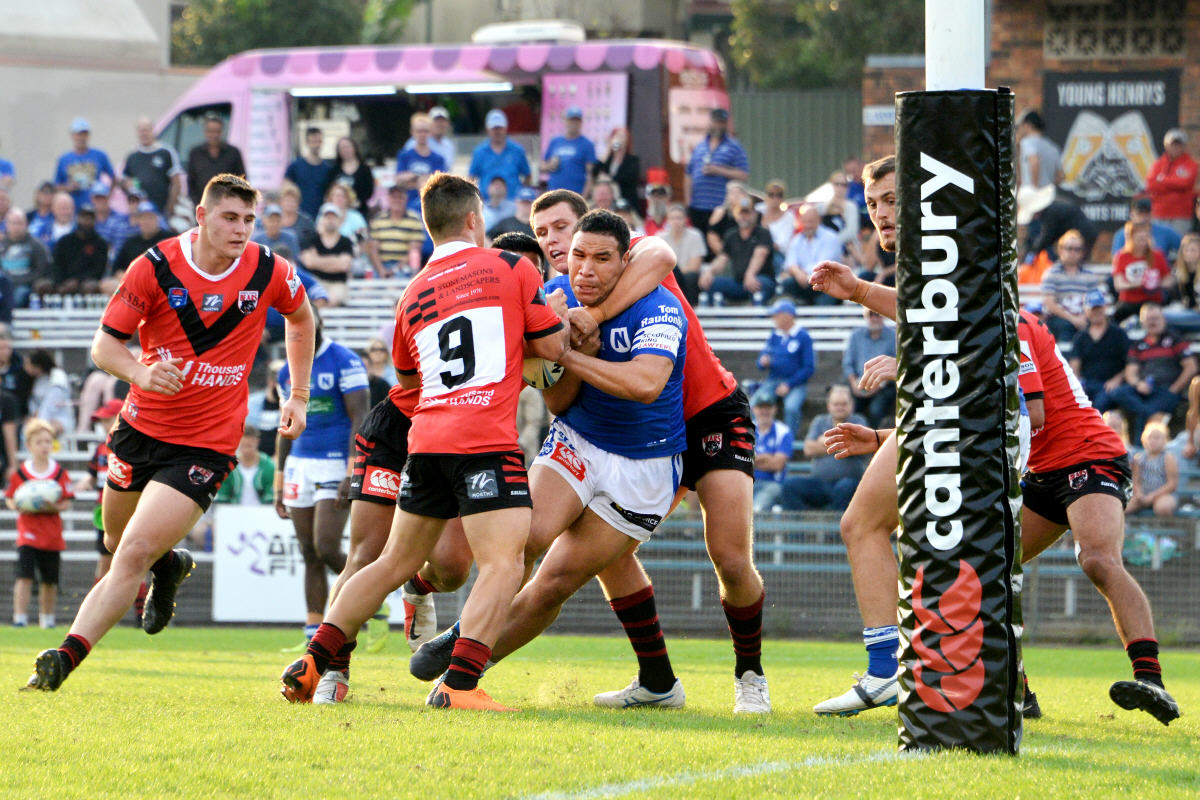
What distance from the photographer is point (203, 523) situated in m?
15.6

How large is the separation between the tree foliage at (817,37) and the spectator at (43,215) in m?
23.6

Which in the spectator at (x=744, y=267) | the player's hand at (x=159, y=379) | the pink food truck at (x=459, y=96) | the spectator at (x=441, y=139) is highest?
the pink food truck at (x=459, y=96)

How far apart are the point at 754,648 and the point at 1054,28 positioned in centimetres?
1937

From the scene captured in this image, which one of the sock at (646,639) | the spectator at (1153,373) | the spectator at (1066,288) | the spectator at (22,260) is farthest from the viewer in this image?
the spectator at (22,260)

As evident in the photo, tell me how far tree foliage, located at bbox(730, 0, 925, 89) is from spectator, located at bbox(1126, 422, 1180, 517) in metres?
26.4

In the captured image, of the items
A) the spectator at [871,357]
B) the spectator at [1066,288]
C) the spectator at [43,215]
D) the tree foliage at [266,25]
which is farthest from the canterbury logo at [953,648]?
the tree foliage at [266,25]

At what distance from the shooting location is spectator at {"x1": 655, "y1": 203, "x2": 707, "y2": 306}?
1872 centimetres

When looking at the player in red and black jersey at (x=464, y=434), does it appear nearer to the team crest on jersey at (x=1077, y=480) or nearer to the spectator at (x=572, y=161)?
the team crest on jersey at (x=1077, y=480)

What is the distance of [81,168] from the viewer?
22.7 metres

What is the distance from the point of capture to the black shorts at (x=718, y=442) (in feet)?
23.7

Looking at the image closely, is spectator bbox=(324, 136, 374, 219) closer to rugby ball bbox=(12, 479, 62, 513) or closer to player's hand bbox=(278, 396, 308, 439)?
rugby ball bbox=(12, 479, 62, 513)

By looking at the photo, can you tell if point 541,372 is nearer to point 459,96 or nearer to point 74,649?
point 74,649

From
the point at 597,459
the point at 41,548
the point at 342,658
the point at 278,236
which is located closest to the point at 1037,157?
the point at 278,236

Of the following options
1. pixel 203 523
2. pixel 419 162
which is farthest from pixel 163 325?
pixel 419 162
